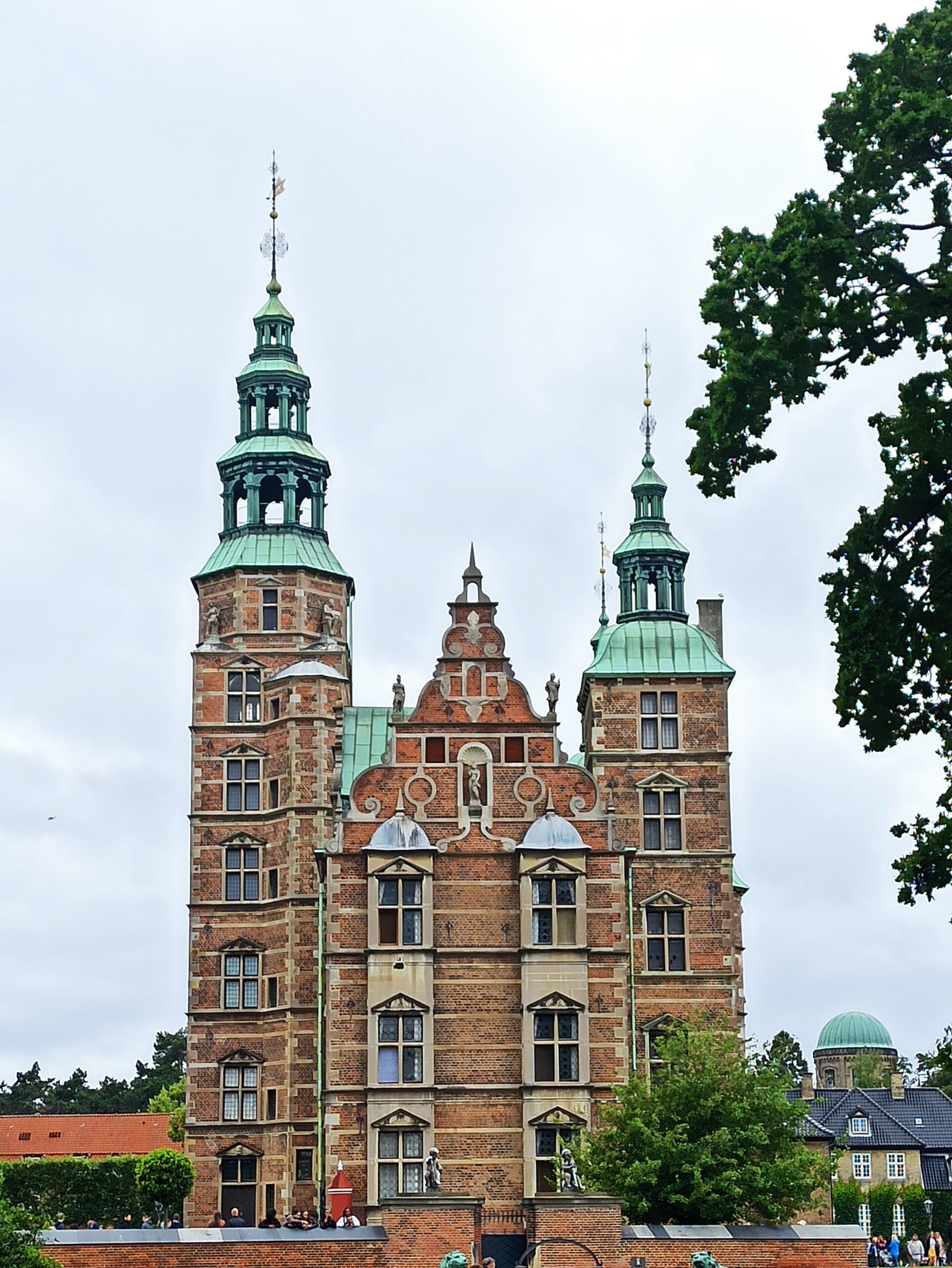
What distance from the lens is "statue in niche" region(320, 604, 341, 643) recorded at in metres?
58.2

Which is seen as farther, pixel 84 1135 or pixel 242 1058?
pixel 84 1135

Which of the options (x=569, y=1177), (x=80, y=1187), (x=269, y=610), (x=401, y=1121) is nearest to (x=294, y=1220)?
(x=569, y=1177)

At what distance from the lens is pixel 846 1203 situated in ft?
259

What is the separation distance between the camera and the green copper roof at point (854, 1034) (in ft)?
408

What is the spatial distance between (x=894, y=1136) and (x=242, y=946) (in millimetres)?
48303

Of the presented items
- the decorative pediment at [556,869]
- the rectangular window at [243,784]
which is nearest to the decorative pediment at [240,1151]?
the rectangular window at [243,784]

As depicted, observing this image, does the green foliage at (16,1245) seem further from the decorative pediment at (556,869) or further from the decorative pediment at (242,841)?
the decorative pediment at (242,841)

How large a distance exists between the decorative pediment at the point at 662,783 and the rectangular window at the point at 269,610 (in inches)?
410

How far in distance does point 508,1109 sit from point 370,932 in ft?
16.3

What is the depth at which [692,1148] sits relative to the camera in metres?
39.3

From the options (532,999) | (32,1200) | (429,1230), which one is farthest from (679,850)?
(429,1230)

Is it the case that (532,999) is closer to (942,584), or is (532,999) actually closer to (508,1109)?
(508,1109)

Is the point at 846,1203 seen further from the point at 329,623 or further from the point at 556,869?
the point at 556,869

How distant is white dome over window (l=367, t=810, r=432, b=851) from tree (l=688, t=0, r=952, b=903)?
24.7 metres
